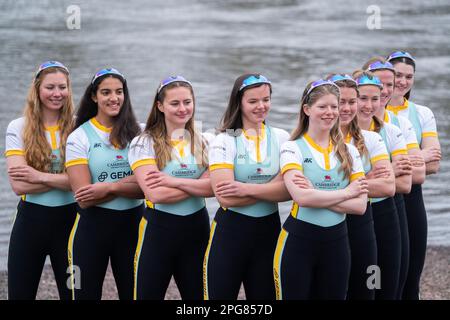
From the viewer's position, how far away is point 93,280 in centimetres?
613

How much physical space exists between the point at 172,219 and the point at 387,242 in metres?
1.61

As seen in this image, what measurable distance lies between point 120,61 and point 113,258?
1423cm

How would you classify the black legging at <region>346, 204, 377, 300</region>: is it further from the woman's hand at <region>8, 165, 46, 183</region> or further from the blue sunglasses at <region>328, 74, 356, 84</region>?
the woman's hand at <region>8, 165, 46, 183</region>

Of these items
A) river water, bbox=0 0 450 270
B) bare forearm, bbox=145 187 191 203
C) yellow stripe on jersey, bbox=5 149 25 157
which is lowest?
bare forearm, bbox=145 187 191 203

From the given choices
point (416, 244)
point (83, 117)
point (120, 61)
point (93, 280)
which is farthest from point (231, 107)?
point (120, 61)

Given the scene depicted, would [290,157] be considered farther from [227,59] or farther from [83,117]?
[227,59]

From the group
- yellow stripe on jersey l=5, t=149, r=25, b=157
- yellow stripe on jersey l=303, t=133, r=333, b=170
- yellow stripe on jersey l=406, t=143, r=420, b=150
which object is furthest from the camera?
yellow stripe on jersey l=406, t=143, r=420, b=150

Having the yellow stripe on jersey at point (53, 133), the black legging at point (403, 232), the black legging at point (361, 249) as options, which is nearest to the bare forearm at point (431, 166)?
the black legging at point (403, 232)

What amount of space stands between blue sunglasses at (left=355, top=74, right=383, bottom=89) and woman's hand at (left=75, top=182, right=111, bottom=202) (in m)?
1.99

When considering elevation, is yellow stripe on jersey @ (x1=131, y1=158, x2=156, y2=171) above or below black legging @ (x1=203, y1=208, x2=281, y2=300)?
above

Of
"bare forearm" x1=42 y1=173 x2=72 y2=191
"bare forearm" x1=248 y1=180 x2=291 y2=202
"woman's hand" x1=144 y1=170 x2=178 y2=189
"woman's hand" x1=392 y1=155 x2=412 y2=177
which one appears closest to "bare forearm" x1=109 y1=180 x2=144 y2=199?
"woman's hand" x1=144 y1=170 x2=178 y2=189

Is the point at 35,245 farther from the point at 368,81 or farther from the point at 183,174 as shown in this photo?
the point at 368,81

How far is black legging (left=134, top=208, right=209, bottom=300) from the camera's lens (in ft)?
19.4

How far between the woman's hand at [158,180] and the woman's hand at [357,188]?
1.18 metres
